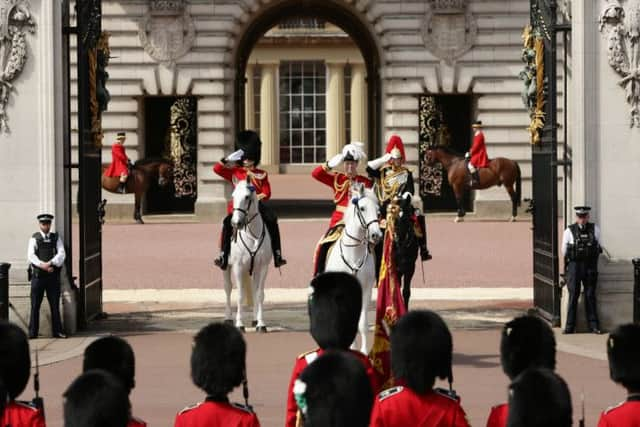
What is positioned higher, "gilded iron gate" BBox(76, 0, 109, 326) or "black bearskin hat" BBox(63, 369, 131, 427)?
"gilded iron gate" BBox(76, 0, 109, 326)

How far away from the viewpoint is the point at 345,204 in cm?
1514

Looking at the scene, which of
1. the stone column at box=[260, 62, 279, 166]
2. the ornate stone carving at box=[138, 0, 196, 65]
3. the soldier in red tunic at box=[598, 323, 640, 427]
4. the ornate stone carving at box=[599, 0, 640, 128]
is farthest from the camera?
the stone column at box=[260, 62, 279, 166]

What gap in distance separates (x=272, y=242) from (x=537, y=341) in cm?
951

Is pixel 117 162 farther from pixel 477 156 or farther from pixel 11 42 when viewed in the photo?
pixel 11 42

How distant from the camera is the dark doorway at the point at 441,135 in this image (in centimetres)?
3497

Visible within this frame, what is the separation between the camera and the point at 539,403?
5.96 metres

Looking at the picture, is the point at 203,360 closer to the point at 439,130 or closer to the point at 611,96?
the point at 611,96

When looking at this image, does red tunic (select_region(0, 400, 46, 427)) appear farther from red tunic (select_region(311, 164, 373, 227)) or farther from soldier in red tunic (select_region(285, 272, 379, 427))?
red tunic (select_region(311, 164, 373, 227))

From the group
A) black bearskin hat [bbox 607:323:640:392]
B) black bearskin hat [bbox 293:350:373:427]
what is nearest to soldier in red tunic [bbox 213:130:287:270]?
black bearskin hat [bbox 607:323:640:392]

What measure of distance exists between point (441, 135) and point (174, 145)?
6156 mm

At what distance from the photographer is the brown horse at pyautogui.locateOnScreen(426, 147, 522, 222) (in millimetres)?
32875

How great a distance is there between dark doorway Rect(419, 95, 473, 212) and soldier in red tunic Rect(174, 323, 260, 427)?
89.5ft

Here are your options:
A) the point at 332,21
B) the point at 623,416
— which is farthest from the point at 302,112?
the point at 623,416

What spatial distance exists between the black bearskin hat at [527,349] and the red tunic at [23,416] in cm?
227
